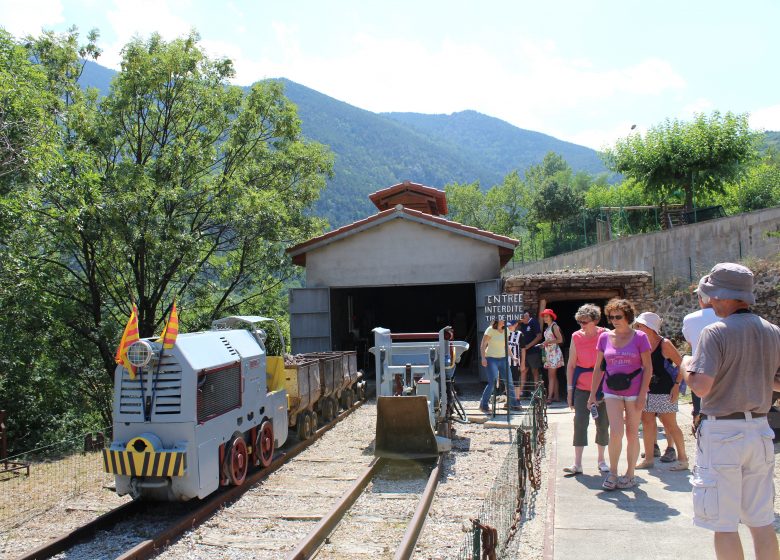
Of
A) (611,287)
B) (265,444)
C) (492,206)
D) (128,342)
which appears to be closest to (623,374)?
(265,444)

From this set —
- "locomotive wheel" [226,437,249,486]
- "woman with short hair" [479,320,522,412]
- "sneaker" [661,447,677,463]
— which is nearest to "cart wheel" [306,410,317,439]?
"locomotive wheel" [226,437,249,486]

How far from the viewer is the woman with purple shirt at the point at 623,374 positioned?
688cm

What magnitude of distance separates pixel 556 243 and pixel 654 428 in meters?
28.2

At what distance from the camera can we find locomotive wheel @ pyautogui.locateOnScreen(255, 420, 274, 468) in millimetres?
9094

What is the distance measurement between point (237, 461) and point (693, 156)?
2505cm

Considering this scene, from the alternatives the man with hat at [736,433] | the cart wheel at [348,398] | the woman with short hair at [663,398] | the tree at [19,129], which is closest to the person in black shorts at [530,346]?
the cart wheel at [348,398]

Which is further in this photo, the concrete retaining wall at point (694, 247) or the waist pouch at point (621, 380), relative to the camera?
the concrete retaining wall at point (694, 247)

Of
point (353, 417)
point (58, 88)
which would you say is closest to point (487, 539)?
point (353, 417)

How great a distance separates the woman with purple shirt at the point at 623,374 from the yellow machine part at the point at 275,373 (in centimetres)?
524

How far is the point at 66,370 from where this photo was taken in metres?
18.0

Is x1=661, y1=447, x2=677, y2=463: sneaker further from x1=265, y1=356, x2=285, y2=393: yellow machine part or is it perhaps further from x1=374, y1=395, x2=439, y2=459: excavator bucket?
x1=265, y1=356, x2=285, y2=393: yellow machine part

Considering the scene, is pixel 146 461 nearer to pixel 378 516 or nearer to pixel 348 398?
pixel 378 516

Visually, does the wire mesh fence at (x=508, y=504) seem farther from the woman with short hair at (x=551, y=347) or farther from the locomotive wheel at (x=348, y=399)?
the locomotive wheel at (x=348, y=399)

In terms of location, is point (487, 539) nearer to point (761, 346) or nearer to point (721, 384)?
point (721, 384)
